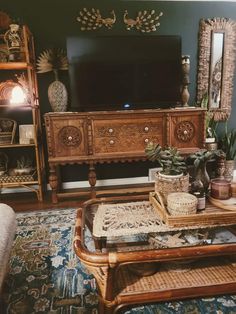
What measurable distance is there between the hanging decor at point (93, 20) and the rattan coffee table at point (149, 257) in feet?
7.42

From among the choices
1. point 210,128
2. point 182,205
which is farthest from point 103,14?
point 182,205

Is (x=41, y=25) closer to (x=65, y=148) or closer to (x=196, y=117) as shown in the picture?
(x=65, y=148)

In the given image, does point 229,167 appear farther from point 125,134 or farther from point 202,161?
point 202,161

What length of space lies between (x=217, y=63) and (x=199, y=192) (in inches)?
93.3

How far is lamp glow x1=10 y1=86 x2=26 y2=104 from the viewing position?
9.30ft

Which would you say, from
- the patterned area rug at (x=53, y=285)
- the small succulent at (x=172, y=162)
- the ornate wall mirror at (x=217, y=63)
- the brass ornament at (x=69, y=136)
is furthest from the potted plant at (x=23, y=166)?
the ornate wall mirror at (x=217, y=63)

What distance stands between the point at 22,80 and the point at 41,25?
65 centimetres

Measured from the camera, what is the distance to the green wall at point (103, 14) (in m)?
2.97

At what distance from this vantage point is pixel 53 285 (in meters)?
1.54

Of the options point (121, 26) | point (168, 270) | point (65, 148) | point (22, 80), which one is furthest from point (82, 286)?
point (121, 26)

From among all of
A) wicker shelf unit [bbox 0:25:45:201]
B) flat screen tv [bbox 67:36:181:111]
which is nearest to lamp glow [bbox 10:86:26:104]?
wicker shelf unit [bbox 0:25:45:201]

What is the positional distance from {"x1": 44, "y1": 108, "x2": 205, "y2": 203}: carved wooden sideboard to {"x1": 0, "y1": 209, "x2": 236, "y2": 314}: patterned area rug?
85 centimetres

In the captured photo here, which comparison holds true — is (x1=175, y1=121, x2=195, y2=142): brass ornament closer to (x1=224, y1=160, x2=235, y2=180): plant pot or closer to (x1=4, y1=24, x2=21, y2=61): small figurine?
(x1=224, y1=160, x2=235, y2=180): plant pot

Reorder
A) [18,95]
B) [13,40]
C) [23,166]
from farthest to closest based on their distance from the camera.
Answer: [23,166], [18,95], [13,40]
